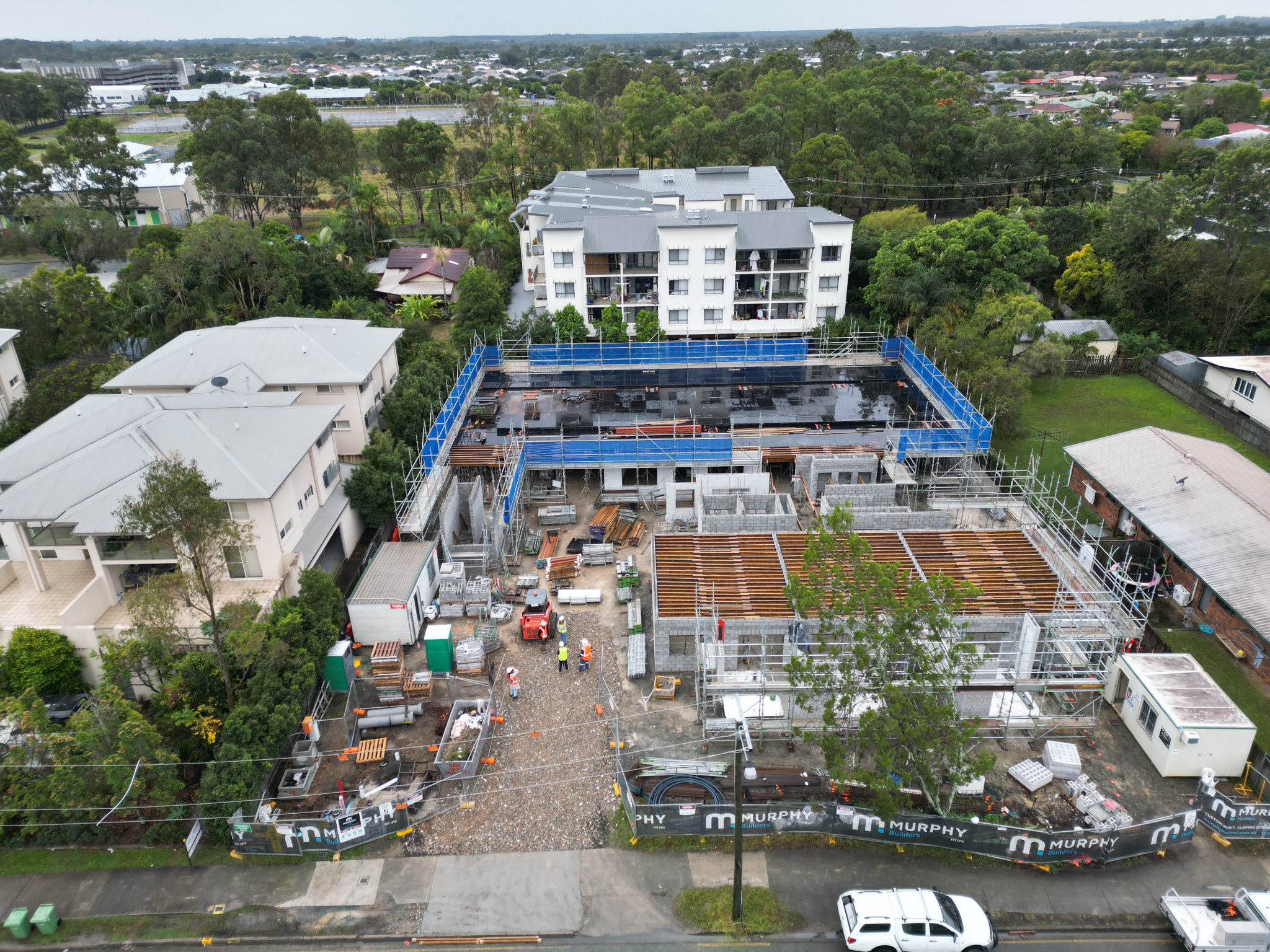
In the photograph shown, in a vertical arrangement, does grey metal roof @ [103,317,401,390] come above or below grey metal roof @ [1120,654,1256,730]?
above

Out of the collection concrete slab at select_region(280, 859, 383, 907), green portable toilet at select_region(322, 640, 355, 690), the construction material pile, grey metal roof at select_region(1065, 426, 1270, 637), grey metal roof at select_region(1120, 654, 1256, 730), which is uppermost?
grey metal roof at select_region(1065, 426, 1270, 637)

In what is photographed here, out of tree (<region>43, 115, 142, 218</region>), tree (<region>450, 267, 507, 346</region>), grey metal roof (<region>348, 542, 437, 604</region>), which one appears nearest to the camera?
grey metal roof (<region>348, 542, 437, 604</region>)

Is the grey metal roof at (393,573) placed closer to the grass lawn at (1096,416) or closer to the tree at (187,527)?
the tree at (187,527)

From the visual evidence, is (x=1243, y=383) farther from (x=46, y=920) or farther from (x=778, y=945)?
A: (x=46, y=920)

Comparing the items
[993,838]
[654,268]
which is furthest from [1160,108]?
[993,838]

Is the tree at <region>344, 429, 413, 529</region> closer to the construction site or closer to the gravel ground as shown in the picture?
the construction site

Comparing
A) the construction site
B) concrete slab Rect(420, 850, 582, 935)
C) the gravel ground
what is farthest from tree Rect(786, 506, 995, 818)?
concrete slab Rect(420, 850, 582, 935)

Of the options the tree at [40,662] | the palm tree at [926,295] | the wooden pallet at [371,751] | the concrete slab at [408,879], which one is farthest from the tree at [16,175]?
the concrete slab at [408,879]

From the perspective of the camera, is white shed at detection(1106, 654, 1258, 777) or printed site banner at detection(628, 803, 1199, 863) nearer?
printed site banner at detection(628, 803, 1199, 863)
